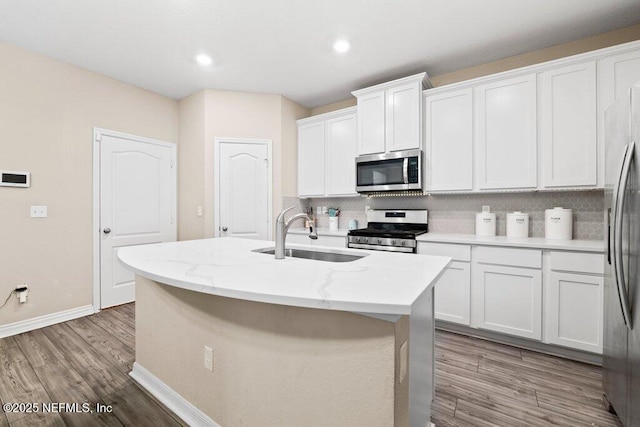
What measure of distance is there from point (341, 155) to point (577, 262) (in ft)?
8.64

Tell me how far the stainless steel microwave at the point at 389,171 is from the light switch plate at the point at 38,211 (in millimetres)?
3365

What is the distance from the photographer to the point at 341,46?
9.26 feet

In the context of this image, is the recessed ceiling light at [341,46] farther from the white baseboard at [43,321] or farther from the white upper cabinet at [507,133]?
the white baseboard at [43,321]

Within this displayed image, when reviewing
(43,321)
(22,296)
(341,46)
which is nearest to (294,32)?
(341,46)

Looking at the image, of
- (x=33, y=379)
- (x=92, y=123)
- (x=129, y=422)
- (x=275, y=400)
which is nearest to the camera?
(x=275, y=400)

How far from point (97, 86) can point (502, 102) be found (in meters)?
4.41

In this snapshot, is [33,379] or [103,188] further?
[103,188]

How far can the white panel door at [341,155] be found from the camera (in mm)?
3762

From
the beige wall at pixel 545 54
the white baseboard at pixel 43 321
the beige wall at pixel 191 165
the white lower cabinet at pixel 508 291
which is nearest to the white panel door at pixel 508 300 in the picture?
the white lower cabinet at pixel 508 291

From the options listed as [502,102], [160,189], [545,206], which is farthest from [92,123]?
[545,206]

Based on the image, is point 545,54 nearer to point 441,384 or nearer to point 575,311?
point 575,311

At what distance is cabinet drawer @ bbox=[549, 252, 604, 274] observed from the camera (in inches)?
84.2

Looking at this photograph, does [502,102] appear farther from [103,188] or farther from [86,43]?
[103,188]

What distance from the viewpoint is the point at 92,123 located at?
131 inches
